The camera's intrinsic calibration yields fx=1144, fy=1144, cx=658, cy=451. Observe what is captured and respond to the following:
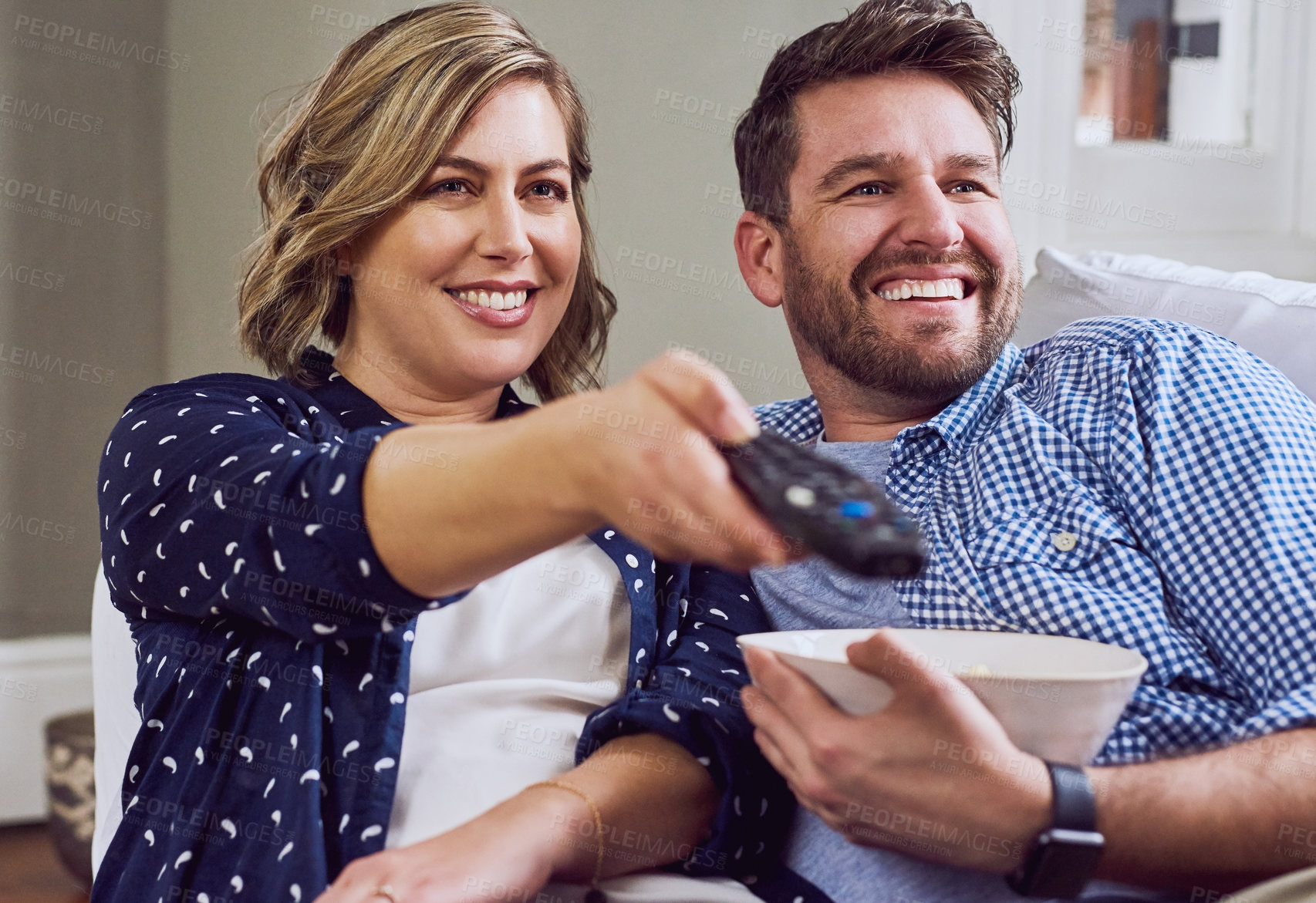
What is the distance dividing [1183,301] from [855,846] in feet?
2.67

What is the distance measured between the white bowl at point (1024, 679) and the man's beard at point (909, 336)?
39cm

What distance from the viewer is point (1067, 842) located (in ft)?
2.65

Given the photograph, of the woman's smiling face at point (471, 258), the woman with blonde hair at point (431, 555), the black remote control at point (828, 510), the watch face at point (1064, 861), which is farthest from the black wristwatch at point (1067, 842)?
the woman's smiling face at point (471, 258)

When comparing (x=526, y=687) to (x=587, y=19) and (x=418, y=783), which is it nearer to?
(x=418, y=783)

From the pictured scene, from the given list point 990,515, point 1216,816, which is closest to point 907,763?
point 1216,816

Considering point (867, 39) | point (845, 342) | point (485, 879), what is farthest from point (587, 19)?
point (485, 879)

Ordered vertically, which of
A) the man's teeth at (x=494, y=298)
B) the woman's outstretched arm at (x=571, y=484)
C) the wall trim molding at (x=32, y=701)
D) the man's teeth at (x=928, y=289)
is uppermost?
the man's teeth at (x=928, y=289)

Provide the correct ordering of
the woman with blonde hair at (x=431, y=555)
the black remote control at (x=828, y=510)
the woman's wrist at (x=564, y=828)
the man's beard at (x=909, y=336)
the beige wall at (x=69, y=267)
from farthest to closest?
the beige wall at (x=69, y=267) < the man's beard at (x=909, y=336) < the woman's wrist at (x=564, y=828) < the woman with blonde hair at (x=431, y=555) < the black remote control at (x=828, y=510)

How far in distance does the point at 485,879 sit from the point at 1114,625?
0.56 meters

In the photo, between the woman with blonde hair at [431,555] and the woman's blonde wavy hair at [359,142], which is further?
the woman's blonde wavy hair at [359,142]

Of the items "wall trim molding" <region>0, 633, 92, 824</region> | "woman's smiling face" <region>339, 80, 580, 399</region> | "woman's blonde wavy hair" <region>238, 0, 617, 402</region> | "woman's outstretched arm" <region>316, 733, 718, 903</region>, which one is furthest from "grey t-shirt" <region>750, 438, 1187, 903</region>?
"wall trim molding" <region>0, 633, 92, 824</region>

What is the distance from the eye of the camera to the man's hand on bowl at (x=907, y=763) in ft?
2.51

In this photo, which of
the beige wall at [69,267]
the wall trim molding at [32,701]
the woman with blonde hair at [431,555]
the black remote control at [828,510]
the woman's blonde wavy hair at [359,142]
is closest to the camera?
the black remote control at [828,510]

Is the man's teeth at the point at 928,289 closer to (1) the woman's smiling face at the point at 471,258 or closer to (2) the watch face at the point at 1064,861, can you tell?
(1) the woman's smiling face at the point at 471,258
